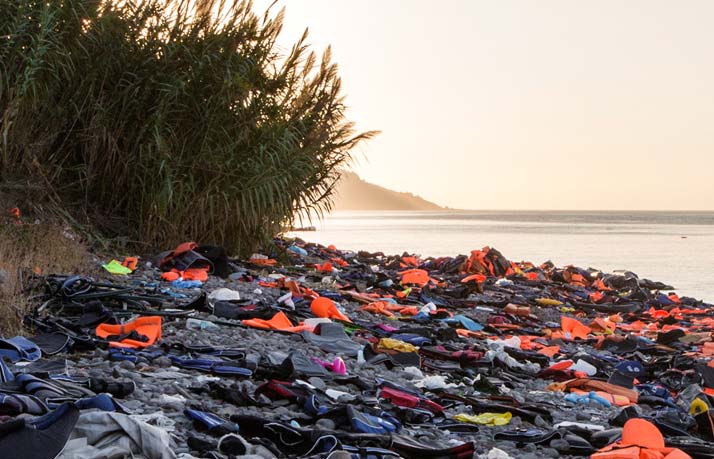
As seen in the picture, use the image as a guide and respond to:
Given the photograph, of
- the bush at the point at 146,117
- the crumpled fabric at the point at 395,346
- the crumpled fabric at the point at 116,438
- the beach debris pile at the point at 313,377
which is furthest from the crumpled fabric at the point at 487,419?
the bush at the point at 146,117

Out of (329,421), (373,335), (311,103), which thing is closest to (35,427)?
(329,421)

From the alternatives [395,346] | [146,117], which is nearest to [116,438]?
[395,346]

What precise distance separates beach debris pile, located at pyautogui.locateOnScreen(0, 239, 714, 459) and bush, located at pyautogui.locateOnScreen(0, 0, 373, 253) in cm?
128

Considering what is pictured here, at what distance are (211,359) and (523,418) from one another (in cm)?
202

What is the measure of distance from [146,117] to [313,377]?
6.36 m

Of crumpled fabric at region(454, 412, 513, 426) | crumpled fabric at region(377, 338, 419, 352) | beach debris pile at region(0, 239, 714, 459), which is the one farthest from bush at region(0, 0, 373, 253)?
crumpled fabric at region(454, 412, 513, 426)

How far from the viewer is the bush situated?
9211 mm

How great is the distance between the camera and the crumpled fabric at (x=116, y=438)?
2879mm

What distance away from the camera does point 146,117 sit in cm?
1004

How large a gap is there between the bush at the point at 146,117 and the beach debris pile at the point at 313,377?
128cm

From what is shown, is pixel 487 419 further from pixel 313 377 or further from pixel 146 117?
pixel 146 117

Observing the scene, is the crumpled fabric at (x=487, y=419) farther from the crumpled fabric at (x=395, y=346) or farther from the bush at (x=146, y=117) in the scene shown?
the bush at (x=146, y=117)

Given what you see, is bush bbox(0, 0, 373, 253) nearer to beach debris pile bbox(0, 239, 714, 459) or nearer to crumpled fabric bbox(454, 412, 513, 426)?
beach debris pile bbox(0, 239, 714, 459)

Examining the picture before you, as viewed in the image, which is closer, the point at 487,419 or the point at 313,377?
the point at 487,419
